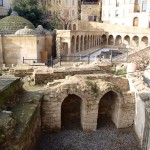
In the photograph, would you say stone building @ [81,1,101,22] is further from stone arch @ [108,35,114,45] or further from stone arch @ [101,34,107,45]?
stone arch @ [108,35,114,45]

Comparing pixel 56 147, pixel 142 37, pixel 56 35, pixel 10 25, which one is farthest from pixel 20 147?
pixel 142 37

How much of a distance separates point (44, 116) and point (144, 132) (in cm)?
494

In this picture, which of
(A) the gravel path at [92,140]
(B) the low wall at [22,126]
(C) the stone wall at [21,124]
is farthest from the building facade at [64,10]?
(B) the low wall at [22,126]

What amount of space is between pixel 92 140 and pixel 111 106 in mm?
3074

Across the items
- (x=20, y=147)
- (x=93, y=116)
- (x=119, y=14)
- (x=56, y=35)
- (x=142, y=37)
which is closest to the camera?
(x=20, y=147)

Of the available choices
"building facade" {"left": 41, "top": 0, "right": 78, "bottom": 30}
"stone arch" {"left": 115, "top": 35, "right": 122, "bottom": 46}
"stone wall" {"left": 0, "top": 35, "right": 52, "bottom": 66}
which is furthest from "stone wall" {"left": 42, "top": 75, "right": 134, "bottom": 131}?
"building facade" {"left": 41, "top": 0, "right": 78, "bottom": 30}

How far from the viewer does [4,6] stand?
1684 inches

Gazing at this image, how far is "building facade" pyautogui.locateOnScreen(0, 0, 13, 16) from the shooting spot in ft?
138

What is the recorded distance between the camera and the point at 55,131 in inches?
470

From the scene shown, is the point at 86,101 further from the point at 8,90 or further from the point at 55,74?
the point at 8,90

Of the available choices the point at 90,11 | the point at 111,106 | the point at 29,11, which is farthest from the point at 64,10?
the point at 111,106

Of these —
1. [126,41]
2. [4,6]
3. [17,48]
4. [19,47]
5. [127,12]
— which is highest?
[4,6]

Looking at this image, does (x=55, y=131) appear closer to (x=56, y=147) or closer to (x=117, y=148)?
(x=56, y=147)

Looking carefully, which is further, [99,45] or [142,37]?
[99,45]
